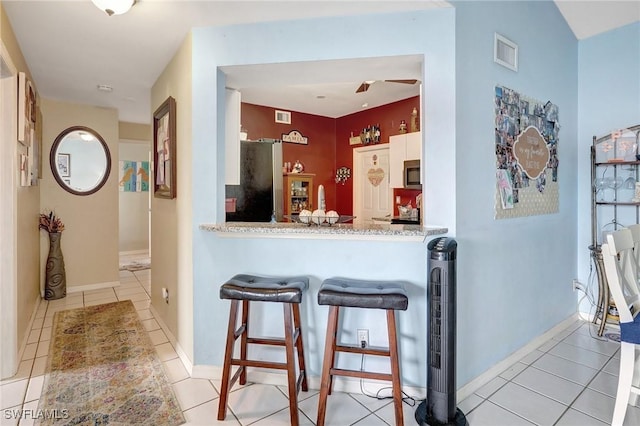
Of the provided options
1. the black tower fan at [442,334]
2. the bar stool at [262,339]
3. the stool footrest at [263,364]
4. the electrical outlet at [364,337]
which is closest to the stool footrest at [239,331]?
the bar stool at [262,339]

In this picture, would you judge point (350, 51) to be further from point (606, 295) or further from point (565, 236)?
point (606, 295)

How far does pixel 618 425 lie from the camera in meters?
1.72

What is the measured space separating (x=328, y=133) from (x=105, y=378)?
4.72 metres

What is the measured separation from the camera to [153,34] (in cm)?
233

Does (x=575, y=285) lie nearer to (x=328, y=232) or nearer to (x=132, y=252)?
(x=328, y=232)

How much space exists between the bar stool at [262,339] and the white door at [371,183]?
11.4 ft

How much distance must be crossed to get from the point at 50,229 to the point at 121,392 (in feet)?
9.11

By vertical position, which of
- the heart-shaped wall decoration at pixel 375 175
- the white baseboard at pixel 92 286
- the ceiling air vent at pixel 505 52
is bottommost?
the white baseboard at pixel 92 286

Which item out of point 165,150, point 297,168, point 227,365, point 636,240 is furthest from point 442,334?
point 297,168

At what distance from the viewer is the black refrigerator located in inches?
144

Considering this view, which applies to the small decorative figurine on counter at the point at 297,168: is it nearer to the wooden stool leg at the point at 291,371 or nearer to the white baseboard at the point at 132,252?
the white baseboard at the point at 132,252

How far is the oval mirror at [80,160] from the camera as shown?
4.12 metres

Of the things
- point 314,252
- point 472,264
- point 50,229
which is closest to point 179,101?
point 314,252

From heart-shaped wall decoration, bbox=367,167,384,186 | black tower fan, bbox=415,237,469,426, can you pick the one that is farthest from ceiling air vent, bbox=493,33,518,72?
heart-shaped wall decoration, bbox=367,167,384,186
